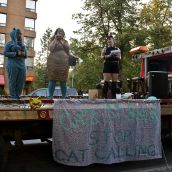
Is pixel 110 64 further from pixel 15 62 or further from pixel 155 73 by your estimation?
pixel 15 62

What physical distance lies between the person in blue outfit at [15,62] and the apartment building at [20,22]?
35.8 metres

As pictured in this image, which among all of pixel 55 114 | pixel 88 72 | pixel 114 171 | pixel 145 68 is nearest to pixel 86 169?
pixel 114 171

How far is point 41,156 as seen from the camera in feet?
23.3

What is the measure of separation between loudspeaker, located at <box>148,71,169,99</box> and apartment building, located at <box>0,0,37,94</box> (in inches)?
1416

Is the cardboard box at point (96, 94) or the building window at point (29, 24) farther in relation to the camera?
the building window at point (29, 24)

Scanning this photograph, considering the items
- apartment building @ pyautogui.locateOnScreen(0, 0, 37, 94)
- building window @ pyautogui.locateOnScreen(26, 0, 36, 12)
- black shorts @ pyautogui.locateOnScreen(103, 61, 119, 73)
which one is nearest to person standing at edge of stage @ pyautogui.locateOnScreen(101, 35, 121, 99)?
black shorts @ pyautogui.locateOnScreen(103, 61, 119, 73)

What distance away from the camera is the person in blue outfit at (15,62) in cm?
678

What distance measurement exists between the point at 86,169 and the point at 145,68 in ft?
12.9

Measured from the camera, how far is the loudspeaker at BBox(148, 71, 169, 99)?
729 cm

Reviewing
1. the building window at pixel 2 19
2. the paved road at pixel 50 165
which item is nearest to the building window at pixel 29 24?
the building window at pixel 2 19

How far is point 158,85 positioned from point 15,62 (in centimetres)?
262

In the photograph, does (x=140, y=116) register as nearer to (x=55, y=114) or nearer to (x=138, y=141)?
(x=138, y=141)

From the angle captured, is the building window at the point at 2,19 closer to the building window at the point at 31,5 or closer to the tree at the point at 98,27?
the building window at the point at 31,5

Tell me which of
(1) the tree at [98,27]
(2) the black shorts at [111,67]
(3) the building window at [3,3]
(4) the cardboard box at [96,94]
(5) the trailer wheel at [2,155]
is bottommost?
(5) the trailer wheel at [2,155]
